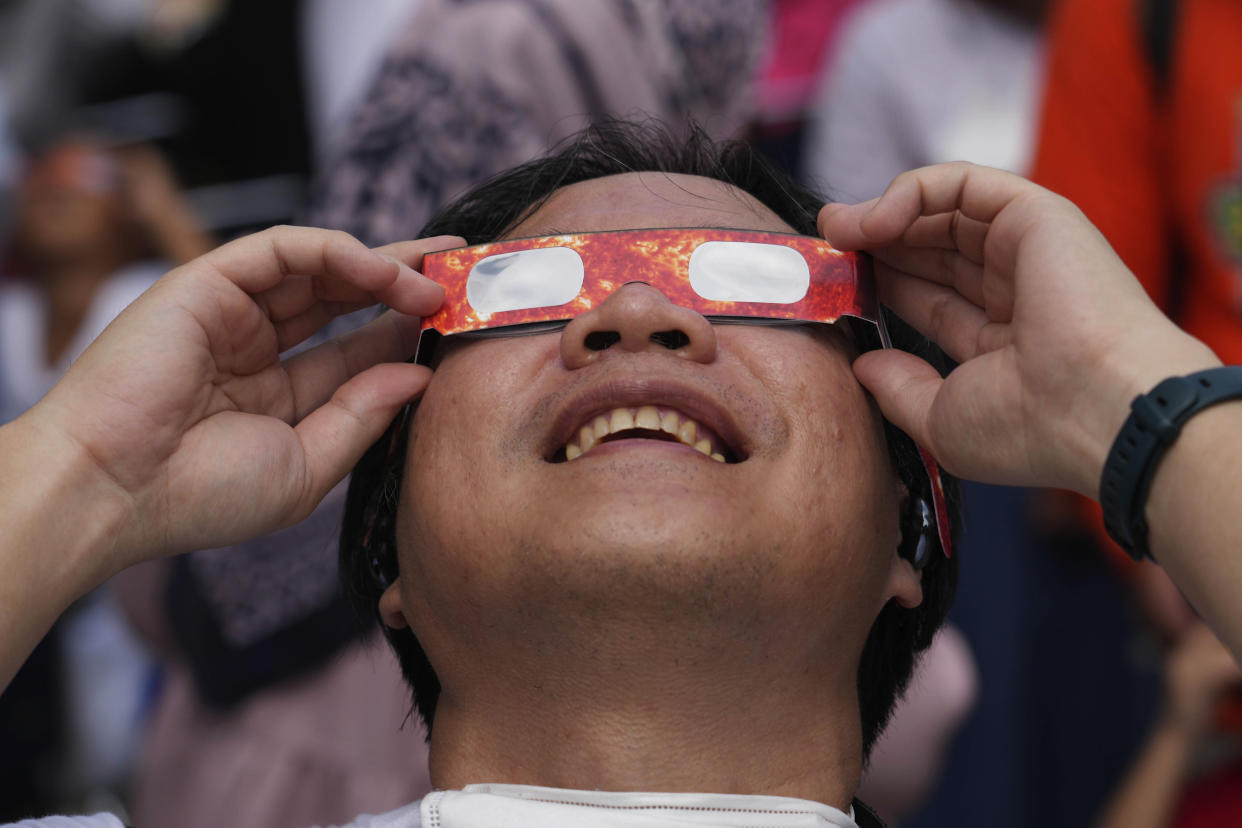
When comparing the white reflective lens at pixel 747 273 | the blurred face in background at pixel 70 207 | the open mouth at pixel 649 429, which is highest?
the white reflective lens at pixel 747 273

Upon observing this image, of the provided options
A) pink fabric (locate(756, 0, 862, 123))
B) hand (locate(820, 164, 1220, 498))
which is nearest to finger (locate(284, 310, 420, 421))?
hand (locate(820, 164, 1220, 498))

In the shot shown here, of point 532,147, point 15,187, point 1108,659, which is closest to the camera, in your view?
point 532,147

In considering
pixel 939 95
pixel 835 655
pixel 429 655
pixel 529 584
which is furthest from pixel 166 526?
pixel 939 95

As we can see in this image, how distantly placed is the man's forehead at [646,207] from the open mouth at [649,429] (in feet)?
1.06

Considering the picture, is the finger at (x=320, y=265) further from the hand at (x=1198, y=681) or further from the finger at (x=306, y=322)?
the hand at (x=1198, y=681)

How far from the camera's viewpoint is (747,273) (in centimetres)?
179

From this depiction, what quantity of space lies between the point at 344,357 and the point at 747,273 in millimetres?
708

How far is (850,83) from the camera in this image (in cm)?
359

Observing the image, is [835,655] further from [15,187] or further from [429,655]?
[15,187]

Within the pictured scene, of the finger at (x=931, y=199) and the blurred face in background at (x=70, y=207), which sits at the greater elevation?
the finger at (x=931, y=199)

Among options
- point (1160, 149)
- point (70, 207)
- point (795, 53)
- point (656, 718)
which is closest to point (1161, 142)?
point (1160, 149)

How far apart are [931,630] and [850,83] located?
198 centimetres

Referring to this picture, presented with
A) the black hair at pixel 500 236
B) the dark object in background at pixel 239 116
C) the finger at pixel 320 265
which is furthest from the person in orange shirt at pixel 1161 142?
the dark object in background at pixel 239 116

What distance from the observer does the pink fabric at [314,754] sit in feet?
8.39
